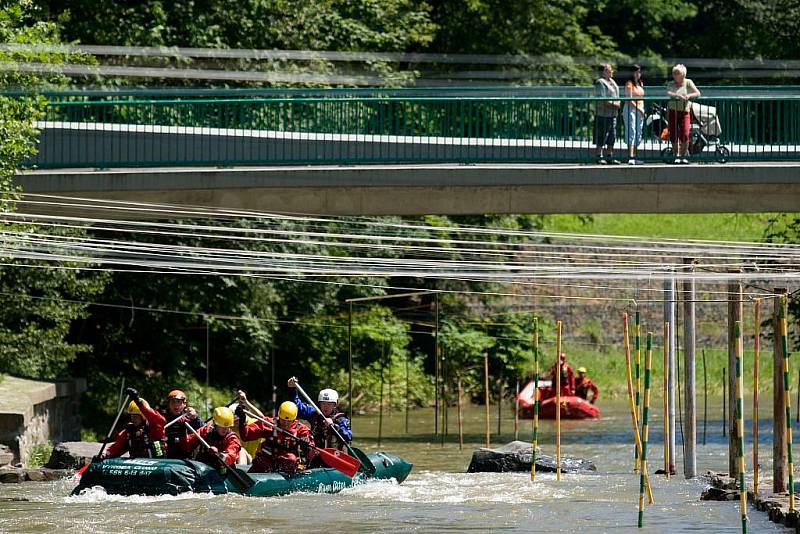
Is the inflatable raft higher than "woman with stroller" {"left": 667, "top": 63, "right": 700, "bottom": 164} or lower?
lower

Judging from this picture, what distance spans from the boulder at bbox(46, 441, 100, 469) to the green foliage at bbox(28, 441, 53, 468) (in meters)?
0.63

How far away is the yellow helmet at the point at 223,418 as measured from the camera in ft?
75.3

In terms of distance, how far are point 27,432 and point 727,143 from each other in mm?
11964

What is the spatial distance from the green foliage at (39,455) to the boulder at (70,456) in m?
0.63

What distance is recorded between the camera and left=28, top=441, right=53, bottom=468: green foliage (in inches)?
1062

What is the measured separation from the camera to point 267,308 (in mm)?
35812

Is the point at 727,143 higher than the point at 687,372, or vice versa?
the point at 727,143

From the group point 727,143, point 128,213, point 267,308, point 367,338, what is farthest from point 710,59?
point 128,213

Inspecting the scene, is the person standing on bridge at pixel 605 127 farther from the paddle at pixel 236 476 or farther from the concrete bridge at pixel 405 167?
the paddle at pixel 236 476

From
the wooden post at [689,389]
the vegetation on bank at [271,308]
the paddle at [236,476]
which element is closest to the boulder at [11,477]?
the paddle at [236,476]

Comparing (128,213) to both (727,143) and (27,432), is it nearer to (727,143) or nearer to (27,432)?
(27,432)

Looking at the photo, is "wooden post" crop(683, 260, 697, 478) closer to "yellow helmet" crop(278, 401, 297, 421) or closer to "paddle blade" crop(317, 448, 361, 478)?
"paddle blade" crop(317, 448, 361, 478)

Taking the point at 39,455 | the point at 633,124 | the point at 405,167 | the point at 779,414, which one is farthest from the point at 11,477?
the point at 779,414

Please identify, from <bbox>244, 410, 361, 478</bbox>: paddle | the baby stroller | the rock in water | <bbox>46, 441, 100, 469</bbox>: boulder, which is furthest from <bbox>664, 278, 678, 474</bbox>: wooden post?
<bbox>46, 441, 100, 469</bbox>: boulder
